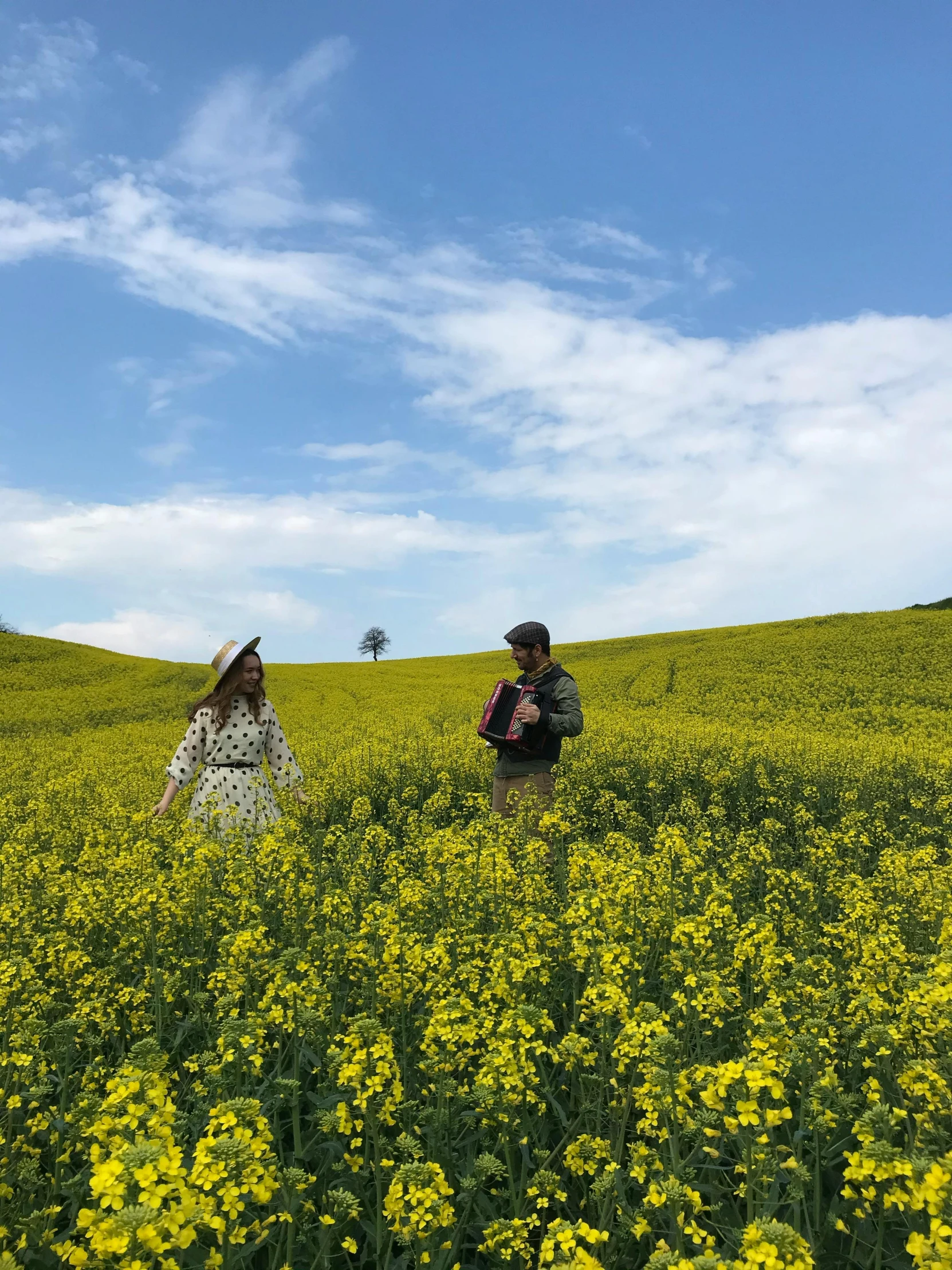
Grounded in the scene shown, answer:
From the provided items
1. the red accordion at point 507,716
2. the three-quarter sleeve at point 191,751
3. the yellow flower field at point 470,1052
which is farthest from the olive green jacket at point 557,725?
the three-quarter sleeve at point 191,751

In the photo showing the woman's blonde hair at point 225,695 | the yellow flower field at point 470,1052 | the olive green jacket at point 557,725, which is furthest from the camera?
the olive green jacket at point 557,725

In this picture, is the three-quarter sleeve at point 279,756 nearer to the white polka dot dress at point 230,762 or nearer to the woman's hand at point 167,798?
the white polka dot dress at point 230,762

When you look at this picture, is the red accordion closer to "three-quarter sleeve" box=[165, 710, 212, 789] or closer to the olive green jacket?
the olive green jacket

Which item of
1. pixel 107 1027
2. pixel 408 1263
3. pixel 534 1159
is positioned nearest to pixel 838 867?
pixel 534 1159

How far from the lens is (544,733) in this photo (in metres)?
7.98

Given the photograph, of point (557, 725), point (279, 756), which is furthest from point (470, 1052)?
point (279, 756)

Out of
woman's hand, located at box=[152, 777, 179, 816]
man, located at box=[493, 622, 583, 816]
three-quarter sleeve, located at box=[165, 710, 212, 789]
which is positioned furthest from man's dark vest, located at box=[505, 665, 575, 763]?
woman's hand, located at box=[152, 777, 179, 816]

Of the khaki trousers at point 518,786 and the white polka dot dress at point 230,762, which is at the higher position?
the white polka dot dress at point 230,762

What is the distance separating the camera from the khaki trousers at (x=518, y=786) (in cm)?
812

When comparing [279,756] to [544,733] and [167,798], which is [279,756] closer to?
[167,798]

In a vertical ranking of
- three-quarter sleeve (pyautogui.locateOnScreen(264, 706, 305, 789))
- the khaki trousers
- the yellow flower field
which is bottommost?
the yellow flower field

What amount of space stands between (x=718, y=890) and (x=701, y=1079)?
1708mm

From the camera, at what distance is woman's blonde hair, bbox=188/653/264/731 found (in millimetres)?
7566

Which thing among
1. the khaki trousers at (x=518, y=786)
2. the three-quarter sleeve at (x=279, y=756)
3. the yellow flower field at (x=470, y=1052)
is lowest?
the yellow flower field at (x=470, y=1052)
